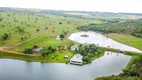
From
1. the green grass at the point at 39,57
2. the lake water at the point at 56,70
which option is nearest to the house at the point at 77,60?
the lake water at the point at 56,70

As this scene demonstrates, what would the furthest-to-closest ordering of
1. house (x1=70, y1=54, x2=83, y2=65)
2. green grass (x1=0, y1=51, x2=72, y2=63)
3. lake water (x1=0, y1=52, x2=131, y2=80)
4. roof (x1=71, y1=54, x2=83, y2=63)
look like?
green grass (x1=0, y1=51, x2=72, y2=63), roof (x1=71, y1=54, x2=83, y2=63), house (x1=70, y1=54, x2=83, y2=65), lake water (x1=0, y1=52, x2=131, y2=80)

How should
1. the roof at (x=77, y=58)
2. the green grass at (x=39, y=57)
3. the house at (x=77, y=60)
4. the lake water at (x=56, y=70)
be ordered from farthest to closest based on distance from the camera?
the green grass at (x=39, y=57) → the roof at (x=77, y=58) → the house at (x=77, y=60) → the lake water at (x=56, y=70)

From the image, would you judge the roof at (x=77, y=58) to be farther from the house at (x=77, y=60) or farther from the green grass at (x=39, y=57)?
the green grass at (x=39, y=57)

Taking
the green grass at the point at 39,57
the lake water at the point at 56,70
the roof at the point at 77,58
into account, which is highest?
the roof at the point at 77,58

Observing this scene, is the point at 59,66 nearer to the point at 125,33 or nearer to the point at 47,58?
the point at 47,58

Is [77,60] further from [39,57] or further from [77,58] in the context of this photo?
[39,57]

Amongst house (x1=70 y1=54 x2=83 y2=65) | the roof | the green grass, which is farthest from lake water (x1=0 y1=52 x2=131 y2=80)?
the roof

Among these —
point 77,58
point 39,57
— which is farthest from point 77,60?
point 39,57

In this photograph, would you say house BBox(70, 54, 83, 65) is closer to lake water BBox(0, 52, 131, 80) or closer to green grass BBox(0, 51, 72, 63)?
lake water BBox(0, 52, 131, 80)
